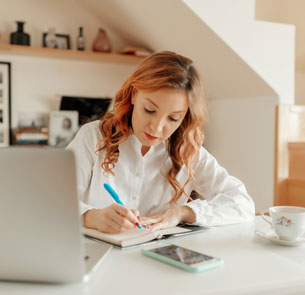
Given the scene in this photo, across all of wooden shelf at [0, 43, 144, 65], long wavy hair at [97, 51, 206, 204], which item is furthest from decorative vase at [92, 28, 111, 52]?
long wavy hair at [97, 51, 206, 204]

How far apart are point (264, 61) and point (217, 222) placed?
1595 mm

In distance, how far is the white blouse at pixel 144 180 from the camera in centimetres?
140

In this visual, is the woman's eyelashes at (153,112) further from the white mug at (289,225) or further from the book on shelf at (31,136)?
the book on shelf at (31,136)

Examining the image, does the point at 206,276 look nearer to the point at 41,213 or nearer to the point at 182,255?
the point at 182,255

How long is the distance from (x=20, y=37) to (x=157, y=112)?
215cm

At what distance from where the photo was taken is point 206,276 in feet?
2.48

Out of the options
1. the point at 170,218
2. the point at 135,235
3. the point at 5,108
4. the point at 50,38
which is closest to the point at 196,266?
the point at 135,235

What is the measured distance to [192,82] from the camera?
136 cm

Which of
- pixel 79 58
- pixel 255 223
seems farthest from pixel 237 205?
pixel 79 58

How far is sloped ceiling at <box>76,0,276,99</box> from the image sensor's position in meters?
2.52

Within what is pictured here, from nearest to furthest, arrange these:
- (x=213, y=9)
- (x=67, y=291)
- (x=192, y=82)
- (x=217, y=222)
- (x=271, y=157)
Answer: (x=67, y=291) < (x=217, y=222) < (x=192, y=82) < (x=213, y=9) < (x=271, y=157)

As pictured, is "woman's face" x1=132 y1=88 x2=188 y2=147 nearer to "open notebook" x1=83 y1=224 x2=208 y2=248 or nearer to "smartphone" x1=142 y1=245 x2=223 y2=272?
"open notebook" x1=83 y1=224 x2=208 y2=248

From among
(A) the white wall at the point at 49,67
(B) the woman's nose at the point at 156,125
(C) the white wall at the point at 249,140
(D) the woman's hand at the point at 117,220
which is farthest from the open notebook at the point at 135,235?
(A) the white wall at the point at 49,67

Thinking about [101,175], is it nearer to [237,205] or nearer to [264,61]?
[237,205]
